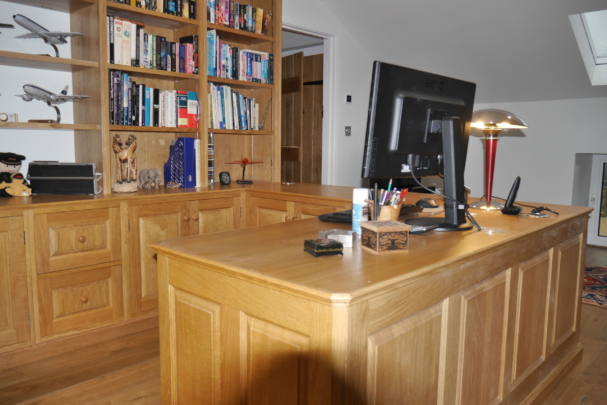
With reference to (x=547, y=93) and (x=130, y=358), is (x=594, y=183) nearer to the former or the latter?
(x=547, y=93)

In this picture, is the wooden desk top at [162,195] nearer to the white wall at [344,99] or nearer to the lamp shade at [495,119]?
the lamp shade at [495,119]

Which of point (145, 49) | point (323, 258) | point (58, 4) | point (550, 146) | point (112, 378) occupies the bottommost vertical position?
point (112, 378)

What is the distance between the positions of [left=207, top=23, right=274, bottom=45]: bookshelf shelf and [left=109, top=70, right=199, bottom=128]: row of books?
0.48 m

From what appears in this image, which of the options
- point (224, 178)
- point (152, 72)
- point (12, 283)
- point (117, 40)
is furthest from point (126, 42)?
point (12, 283)

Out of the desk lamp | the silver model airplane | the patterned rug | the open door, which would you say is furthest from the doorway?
Result: the desk lamp

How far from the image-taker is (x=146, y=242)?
2.69 meters

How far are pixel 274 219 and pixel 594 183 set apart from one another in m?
3.56

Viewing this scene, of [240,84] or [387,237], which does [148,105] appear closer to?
[240,84]

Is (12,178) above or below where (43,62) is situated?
below

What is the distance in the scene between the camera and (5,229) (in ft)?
7.16

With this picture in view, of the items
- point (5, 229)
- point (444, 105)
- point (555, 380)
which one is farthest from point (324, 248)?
point (5, 229)

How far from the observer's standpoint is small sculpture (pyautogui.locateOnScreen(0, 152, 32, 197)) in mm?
2443

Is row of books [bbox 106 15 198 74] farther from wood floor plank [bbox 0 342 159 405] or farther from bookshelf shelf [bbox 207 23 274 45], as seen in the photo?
wood floor plank [bbox 0 342 159 405]

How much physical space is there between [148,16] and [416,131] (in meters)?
1.96
